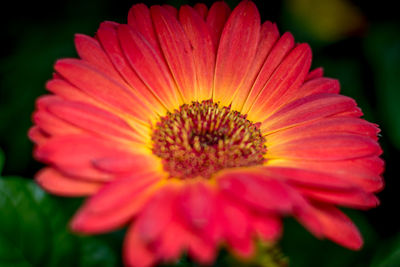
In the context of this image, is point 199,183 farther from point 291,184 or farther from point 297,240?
point 297,240

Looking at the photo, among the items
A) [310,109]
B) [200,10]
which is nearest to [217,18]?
[200,10]

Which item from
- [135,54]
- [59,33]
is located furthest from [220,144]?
[59,33]

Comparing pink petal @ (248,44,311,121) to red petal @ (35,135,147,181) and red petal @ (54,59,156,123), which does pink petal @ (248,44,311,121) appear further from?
red petal @ (35,135,147,181)

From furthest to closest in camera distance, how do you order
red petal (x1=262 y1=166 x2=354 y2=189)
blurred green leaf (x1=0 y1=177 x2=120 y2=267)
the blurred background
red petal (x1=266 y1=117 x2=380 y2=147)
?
the blurred background, red petal (x1=266 y1=117 x2=380 y2=147), blurred green leaf (x1=0 y1=177 x2=120 y2=267), red petal (x1=262 y1=166 x2=354 y2=189)

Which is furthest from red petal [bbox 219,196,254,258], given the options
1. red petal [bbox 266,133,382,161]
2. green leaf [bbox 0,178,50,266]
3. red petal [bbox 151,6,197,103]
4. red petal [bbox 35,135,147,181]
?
red petal [bbox 151,6,197,103]

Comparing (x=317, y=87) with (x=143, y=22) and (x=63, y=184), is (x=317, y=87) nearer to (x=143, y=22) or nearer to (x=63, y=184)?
(x=143, y=22)

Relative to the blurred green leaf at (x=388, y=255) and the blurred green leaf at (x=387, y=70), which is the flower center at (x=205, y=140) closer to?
the blurred green leaf at (x=388, y=255)

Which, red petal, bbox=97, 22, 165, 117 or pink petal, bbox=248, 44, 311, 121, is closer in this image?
red petal, bbox=97, 22, 165, 117
